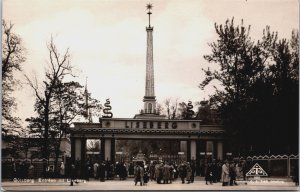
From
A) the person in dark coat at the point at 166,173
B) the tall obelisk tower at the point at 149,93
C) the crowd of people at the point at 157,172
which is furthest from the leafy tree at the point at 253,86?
the tall obelisk tower at the point at 149,93

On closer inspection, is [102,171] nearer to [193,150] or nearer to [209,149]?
[193,150]

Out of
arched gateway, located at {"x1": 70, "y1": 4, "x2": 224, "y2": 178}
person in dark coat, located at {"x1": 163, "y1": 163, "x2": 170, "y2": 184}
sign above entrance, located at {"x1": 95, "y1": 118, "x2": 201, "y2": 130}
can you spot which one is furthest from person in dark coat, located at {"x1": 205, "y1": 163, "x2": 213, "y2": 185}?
sign above entrance, located at {"x1": 95, "y1": 118, "x2": 201, "y2": 130}

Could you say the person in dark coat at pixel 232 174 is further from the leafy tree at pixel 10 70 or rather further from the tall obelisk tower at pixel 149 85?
the tall obelisk tower at pixel 149 85

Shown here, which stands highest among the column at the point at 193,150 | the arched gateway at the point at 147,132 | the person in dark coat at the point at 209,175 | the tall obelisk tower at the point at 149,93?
the tall obelisk tower at the point at 149,93

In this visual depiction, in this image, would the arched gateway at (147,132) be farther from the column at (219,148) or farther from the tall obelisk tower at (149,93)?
the tall obelisk tower at (149,93)

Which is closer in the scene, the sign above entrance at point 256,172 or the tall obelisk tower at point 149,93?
the sign above entrance at point 256,172

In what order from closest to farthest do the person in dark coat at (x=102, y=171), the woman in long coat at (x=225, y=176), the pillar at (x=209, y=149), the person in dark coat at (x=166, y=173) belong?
the woman in long coat at (x=225, y=176) < the person in dark coat at (x=166, y=173) < the person in dark coat at (x=102, y=171) < the pillar at (x=209, y=149)

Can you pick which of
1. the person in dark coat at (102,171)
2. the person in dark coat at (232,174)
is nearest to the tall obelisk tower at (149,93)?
the person in dark coat at (102,171)

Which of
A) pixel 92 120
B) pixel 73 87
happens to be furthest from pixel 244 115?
pixel 92 120

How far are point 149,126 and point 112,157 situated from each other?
9.80 ft

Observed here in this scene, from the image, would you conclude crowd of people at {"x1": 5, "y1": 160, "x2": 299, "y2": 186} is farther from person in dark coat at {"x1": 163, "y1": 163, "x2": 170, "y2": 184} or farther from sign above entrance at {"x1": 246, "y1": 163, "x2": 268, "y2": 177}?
sign above entrance at {"x1": 246, "y1": 163, "x2": 268, "y2": 177}

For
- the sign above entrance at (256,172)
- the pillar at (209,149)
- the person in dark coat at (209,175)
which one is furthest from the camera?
the pillar at (209,149)

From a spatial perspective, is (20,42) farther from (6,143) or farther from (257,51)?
(257,51)

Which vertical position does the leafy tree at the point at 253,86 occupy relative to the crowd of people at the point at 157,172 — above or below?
above
